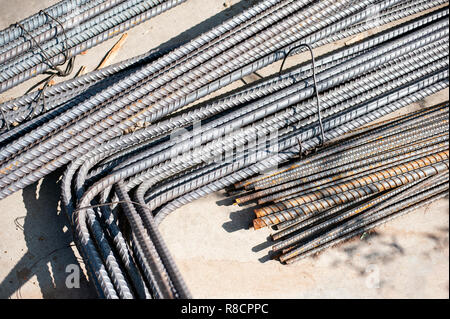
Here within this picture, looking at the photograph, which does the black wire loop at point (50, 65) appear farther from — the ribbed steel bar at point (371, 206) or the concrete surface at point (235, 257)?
the ribbed steel bar at point (371, 206)

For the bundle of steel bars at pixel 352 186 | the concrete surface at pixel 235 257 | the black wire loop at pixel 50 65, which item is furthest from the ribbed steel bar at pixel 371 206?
the black wire loop at pixel 50 65

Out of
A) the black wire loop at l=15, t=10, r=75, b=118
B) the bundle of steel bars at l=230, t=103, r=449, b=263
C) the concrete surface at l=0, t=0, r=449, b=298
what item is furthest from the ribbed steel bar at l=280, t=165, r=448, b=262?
the black wire loop at l=15, t=10, r=75, b=118

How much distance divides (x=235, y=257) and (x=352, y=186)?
1632 millimetres

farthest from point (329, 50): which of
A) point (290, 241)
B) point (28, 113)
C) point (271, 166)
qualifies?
point (28, 113)

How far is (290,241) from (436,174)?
188 centimetres

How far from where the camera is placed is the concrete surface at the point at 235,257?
466 centimetres

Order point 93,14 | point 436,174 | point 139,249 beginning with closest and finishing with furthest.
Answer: point 139,249 < point 436,174 < point 93,14

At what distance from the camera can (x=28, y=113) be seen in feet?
16.4

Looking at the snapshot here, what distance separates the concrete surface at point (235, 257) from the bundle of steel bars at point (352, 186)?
239 mm

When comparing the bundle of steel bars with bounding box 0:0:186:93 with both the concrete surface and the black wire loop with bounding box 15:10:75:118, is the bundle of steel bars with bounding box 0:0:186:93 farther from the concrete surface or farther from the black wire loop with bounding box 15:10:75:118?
the concrete surface

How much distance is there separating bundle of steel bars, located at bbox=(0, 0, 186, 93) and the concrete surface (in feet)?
4.72
